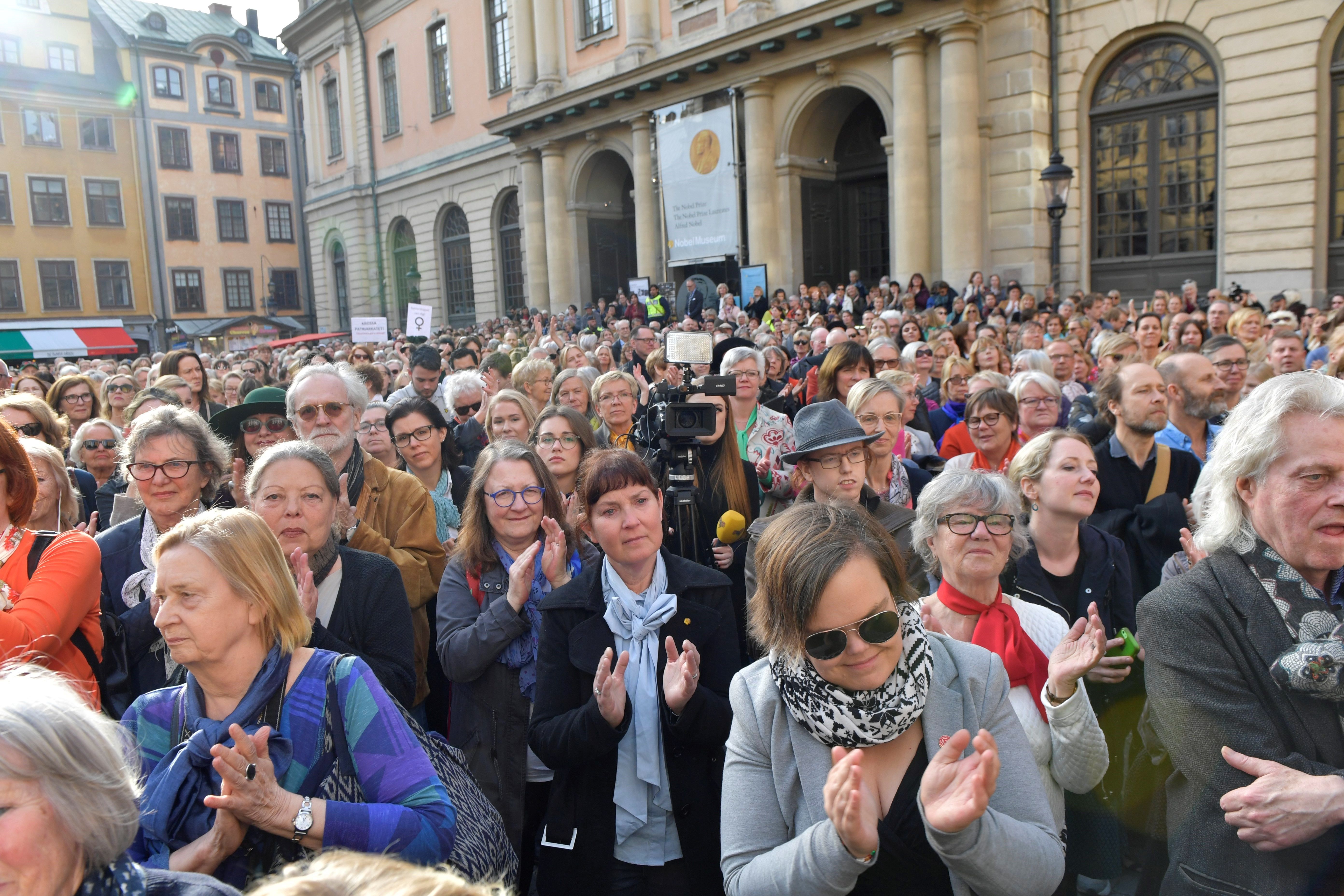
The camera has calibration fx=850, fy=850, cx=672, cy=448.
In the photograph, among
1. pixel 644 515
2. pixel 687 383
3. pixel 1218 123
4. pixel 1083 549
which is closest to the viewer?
pixel 644 515

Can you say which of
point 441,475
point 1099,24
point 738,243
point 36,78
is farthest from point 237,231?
point 441,475

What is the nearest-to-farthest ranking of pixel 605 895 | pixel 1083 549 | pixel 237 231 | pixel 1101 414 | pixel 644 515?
1. pixel 605 895
2. pixel 644 515
3. pixel 1083 549
4. pixel 1101 414
5. pixel 237 231

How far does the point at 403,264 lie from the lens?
112 feet

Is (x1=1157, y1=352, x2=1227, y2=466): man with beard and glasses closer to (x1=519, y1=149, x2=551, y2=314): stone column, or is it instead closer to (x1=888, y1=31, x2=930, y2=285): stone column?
(x1=888, y1=31, x2=930, y2=285): stone column

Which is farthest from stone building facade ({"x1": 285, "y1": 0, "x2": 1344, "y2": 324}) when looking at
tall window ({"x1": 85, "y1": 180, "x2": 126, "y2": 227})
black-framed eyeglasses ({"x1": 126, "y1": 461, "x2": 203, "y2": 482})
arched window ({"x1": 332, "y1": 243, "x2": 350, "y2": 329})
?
tall window ({"x1": 85, "y1": 180, "x2": 126, "y2": 227})

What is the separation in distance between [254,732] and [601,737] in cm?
93

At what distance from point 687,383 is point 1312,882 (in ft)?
10.1

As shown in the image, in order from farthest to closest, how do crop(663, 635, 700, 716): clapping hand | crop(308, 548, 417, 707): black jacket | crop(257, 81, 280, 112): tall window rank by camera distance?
crop(257, 81, 280, 112): tall window → crop(308, 548, 417, 707): black jacket → crop(663, 635, 700, 716): clapping hand

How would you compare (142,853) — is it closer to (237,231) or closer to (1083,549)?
(1083,549)

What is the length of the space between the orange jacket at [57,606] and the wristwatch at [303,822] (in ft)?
3.38

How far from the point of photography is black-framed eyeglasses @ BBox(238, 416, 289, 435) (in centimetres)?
446

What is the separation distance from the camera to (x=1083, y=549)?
10.6 ft

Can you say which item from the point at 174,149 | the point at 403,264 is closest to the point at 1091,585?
the point at 403,264

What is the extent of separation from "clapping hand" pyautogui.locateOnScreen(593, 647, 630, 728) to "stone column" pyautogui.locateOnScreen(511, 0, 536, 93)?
83.4 ft
